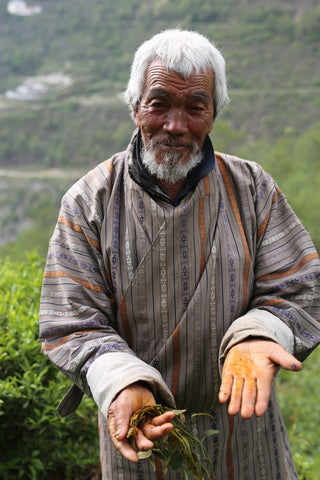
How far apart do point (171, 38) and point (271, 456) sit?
132cm

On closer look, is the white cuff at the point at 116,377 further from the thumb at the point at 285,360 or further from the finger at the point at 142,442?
the thumb at the point at 285,360

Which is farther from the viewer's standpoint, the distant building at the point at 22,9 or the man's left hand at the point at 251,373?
the distant building at the point at 22,9

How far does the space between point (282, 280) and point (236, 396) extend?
18.1 inches

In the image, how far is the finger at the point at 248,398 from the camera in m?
1.29

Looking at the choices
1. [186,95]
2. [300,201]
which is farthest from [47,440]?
[300,201]

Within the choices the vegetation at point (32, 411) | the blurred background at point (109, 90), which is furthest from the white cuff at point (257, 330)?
the blurred background at point (109, 90)

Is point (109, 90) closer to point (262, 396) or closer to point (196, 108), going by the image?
point (196, 108)

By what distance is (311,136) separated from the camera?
14.5 metres

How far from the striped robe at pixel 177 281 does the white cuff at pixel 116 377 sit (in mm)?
115

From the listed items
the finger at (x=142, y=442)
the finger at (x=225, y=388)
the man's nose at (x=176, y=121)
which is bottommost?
the finger at (x=142, y=442)

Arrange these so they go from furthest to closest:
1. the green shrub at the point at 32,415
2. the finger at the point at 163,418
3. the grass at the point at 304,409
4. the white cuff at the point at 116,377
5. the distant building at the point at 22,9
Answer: the distant building at the point at 22,9 → the grass at the point at 304,409 → the green shrub at the point at 32,415 → the white cuff at the point at 116,377 → the finger at the point at 163,418

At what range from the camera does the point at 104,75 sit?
65.5ft

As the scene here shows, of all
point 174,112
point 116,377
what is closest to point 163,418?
point 116,377

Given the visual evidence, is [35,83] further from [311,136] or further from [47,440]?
[47,440]
